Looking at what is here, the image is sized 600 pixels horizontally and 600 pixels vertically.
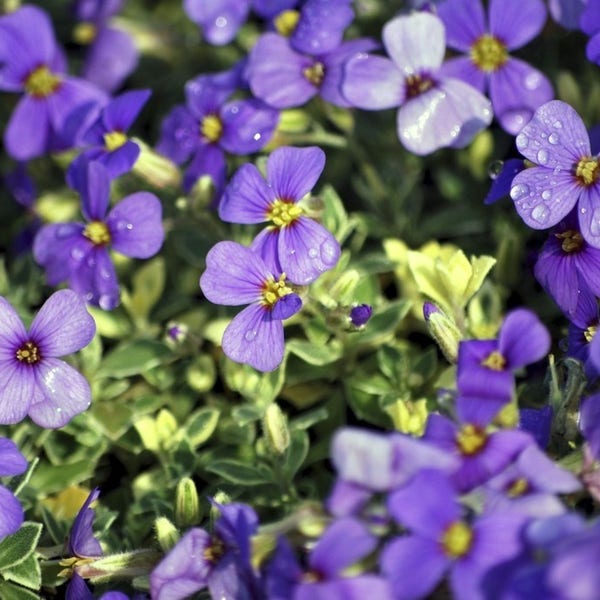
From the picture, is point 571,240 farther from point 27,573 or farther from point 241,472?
point 27,573

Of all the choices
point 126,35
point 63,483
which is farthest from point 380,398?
point 126,35

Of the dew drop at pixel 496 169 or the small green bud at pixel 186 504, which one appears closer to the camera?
the small green bud at pixel 186 504

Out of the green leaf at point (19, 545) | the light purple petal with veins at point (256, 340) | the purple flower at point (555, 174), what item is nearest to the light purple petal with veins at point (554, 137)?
the purple flower at point (555, 174)

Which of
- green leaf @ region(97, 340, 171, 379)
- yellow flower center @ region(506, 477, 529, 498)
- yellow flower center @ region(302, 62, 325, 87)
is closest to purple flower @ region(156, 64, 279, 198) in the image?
yellow flower center @ region(302, 62, 325, 87)

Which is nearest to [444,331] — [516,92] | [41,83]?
[516,92]

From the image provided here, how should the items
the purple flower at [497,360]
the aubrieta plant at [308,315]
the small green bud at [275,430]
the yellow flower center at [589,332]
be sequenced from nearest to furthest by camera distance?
the aubrieta plant at [308,315], the purple flower at [497,360], the yellow flower center at [589,332], the small green bud at [275,430]

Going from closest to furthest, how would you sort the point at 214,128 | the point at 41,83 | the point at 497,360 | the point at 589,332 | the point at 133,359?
the point at 497,360 < the point at 589,332 < the point at 133,359 < the point at 214,128 < the point at 41,83

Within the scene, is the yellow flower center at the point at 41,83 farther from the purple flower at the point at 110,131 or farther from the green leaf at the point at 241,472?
the green leaf at the point at 241,472
